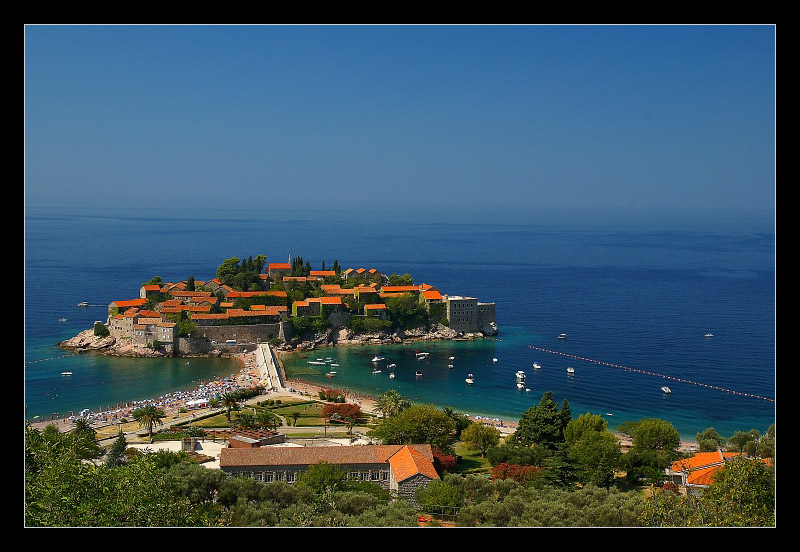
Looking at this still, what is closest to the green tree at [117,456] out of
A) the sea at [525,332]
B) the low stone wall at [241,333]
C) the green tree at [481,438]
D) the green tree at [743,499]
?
the sea at [525,332]

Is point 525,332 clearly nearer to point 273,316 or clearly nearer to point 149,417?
point 273,316

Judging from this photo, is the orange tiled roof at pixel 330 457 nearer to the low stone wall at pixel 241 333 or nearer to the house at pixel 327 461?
the house at pixel 327 461

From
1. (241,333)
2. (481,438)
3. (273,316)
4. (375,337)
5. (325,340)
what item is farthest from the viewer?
(375,337)

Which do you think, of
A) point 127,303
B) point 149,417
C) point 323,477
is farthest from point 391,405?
point 127,303

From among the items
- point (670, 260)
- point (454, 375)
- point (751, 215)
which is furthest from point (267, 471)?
point (751, 215)

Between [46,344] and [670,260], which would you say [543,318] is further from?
[670,260]

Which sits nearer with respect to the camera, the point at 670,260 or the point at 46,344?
the point at 46,344
